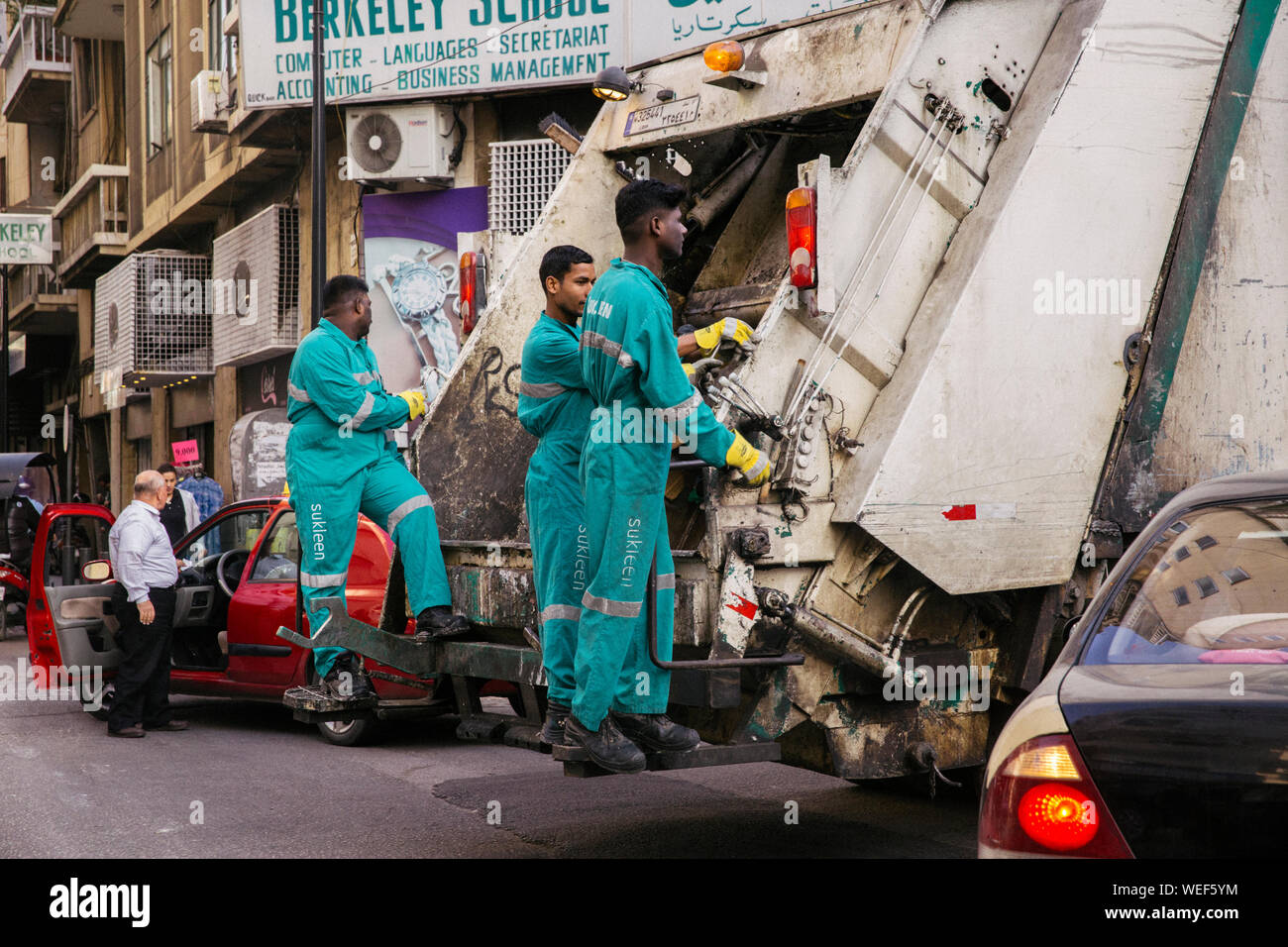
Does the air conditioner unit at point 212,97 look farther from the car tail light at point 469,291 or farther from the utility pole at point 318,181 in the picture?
the car tail light at point 469,291

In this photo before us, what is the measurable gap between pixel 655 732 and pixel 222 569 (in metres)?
5.71

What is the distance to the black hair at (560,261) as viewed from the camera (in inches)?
199

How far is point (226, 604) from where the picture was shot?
9.16 metres

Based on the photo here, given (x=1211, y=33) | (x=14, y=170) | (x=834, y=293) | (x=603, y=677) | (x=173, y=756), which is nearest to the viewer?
(x=603, y=677)

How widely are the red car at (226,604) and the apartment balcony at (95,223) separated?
16.0m

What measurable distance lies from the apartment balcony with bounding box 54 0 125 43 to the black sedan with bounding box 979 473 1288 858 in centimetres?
2617

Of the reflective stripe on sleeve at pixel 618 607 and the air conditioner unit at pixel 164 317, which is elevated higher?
the air conditioner unit at pixel 164 317

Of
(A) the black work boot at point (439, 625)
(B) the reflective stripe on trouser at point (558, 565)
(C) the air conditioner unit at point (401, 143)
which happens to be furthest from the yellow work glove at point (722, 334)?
(C) the air conditioner unit at point (401, 143)

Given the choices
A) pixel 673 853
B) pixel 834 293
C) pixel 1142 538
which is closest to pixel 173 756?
pixel 673 853

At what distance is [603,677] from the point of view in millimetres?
4203
